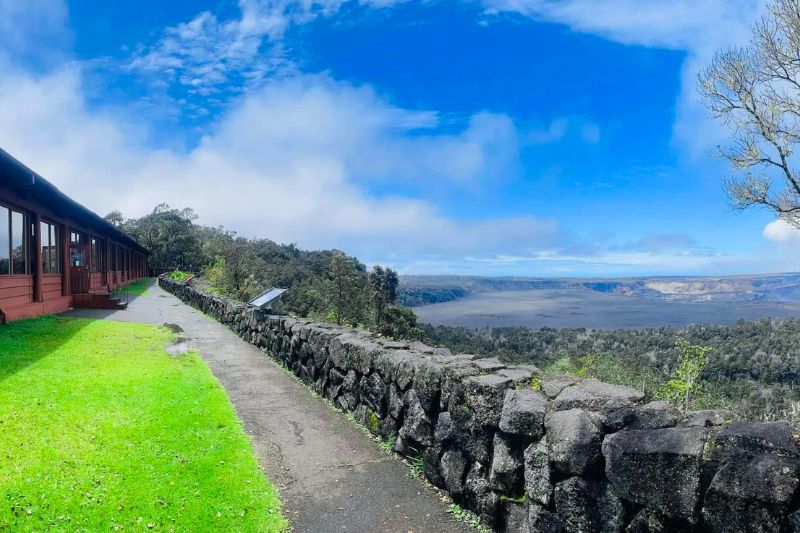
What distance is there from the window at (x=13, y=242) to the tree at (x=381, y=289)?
24645 mm

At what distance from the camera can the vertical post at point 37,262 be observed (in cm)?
1694

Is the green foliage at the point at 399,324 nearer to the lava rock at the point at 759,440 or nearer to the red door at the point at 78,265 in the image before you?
the red door at the point at 78,265

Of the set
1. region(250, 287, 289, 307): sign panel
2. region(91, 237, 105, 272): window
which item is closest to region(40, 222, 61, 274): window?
region(91, 237, 105, 272): window

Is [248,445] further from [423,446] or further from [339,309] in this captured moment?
[339,309]

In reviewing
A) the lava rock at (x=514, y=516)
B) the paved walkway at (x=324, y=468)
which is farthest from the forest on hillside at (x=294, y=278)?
the lava rock at (x=514, y=516)

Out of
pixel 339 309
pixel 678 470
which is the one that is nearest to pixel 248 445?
pixel 678 470

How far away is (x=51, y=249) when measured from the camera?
19125 millimetres

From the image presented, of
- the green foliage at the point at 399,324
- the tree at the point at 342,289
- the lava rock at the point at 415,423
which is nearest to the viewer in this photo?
the lava rock at the point at 415,423

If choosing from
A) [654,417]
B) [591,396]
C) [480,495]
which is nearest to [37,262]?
[480,495]

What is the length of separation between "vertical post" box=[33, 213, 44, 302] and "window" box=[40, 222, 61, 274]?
626 mm

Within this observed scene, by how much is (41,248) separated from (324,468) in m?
17.1

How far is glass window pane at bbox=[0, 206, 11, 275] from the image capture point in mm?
14648

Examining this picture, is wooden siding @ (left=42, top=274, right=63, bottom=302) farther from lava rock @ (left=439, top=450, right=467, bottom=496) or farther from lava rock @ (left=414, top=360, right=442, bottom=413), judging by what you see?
lava rock @ (left=439, top=450, right=467, bottom=496)

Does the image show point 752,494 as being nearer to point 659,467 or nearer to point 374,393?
point 659,467
